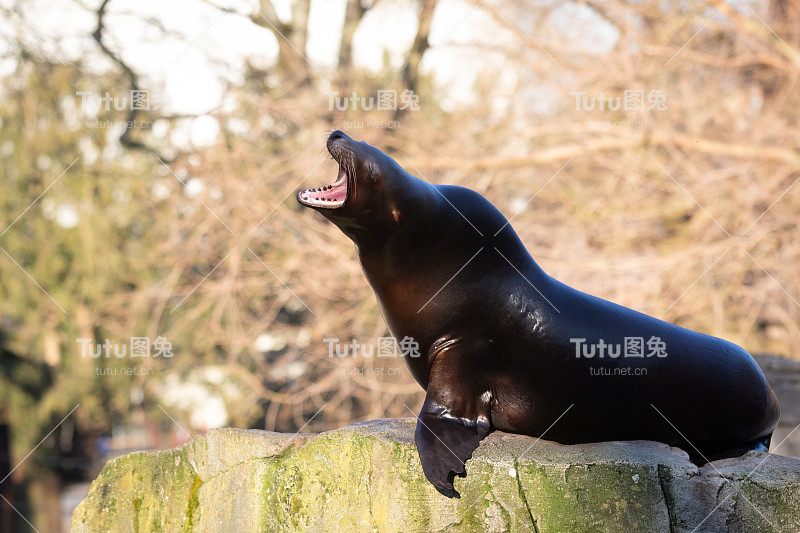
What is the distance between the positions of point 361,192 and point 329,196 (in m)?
0.10

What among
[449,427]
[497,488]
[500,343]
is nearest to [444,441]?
[449,427]

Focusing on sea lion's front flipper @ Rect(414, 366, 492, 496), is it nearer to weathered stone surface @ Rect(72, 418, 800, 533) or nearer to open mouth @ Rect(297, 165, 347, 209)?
weathered stone surface @ Rect(72, 418, 800, 533)

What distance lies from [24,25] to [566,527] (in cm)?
927

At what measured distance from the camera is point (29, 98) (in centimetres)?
1344

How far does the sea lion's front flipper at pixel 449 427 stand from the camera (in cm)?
248

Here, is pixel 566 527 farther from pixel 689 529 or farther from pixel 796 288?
pixel 796 288

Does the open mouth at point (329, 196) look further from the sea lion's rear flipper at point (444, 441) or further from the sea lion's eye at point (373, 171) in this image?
the sea lion's rear flipper at point (444, 441)

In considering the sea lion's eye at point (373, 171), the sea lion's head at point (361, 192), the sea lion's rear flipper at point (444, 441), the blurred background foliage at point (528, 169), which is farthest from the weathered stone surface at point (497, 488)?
the blurred background foliage at point (528, 169)

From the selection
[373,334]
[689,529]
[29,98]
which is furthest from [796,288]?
[29,98]

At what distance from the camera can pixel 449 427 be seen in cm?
258

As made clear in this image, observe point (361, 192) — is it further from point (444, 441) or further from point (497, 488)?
point (497, 488)

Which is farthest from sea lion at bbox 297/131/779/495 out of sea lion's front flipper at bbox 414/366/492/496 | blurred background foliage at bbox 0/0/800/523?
blurred background foliage at bbox 0/0/800/523

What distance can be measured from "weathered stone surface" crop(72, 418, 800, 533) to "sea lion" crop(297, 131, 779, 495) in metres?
0.09

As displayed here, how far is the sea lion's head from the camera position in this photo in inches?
98.5
